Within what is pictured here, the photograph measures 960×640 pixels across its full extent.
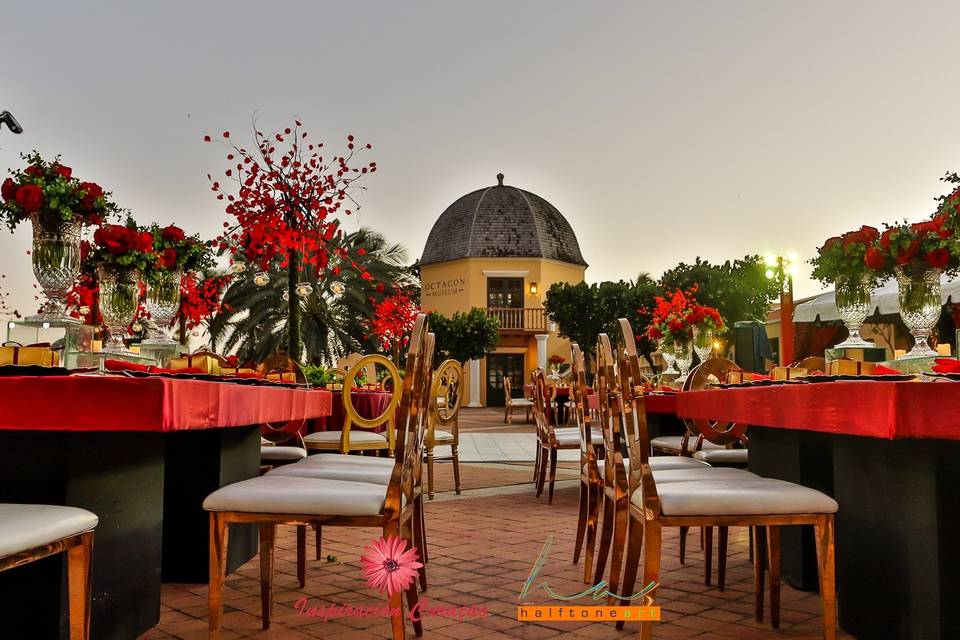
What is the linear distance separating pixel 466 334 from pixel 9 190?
21635mm

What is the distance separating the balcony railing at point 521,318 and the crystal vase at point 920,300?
82.3 ft

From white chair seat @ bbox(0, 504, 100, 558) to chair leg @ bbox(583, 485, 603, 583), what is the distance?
1838 millimetres

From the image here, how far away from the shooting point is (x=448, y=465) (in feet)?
24.6

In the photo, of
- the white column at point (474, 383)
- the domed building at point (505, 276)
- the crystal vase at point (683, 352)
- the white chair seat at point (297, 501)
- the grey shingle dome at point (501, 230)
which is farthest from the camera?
the grey shingle dome at point (501, 230)

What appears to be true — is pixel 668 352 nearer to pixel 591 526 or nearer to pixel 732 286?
pixel 591 526

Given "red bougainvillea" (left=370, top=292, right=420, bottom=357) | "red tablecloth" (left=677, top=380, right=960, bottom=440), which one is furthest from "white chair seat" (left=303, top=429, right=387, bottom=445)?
"red bougainvillea" (left=370, top=292, right=420, bottom=357)

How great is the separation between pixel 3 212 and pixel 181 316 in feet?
4.64

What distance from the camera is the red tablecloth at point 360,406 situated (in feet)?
16.5

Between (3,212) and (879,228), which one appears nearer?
(3,212)

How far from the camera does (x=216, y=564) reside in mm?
1793

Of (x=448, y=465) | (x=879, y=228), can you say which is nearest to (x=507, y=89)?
(x=448, y=465)

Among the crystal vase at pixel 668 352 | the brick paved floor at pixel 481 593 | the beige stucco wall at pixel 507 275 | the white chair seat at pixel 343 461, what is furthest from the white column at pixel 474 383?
the white chair seat at pixel 343 461

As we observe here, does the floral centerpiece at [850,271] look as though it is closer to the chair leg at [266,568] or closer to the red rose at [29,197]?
the chair leg at [266,568]

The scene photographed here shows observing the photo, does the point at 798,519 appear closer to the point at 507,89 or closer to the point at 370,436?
the point at 370,436
